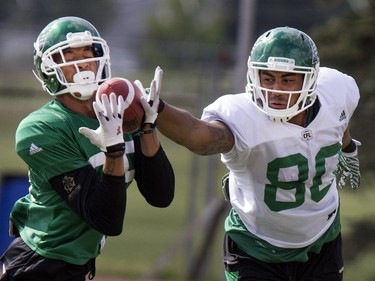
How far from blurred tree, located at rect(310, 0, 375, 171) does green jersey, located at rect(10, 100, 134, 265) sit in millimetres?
5277

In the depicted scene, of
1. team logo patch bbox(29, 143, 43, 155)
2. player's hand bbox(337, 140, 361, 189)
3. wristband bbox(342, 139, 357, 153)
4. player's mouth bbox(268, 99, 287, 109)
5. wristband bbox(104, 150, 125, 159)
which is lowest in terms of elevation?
player's hand bbox(337, 140, 361, 189)

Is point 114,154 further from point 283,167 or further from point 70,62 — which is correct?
point 283,167

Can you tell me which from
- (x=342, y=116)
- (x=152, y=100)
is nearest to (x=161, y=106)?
(x=152, y=100)

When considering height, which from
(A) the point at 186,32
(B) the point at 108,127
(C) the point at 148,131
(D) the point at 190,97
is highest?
(B) the point at 108,127

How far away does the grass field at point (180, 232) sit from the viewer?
9.75 meters

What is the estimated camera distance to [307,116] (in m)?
4.95

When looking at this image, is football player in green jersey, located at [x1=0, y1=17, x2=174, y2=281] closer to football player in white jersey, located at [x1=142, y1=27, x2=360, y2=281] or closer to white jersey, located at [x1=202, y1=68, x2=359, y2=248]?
football player in white jersey, located at [x1=142, y1=27, x2=360, y2=281]

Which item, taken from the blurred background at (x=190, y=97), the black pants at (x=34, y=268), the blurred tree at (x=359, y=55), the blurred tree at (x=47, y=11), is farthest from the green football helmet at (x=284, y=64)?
the blurred tree at (x=47, y=11)

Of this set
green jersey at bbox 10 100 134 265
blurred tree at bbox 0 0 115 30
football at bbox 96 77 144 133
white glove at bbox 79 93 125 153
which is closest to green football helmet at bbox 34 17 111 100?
green jersey at bbox 10 100 134 265

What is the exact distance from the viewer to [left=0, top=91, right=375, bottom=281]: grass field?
975cm

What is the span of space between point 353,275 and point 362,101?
1611mm

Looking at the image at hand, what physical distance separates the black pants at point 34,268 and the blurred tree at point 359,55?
5.28 metres

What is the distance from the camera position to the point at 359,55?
988cm

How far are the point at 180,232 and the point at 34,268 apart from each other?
780 cm
